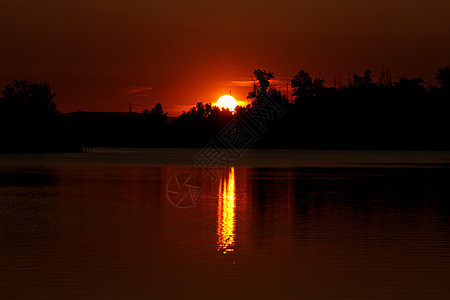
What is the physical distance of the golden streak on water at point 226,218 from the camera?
19903 mm

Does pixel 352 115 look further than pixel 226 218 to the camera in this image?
Yes

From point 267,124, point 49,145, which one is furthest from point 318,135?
point 49,145

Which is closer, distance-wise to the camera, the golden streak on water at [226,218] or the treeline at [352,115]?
the golden streak on water at [226,218]

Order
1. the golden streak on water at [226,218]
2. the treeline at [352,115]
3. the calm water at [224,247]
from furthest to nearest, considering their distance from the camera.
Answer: the treeline at [352,115], the golden streak on water at [226,218], the calm water at [224,247]

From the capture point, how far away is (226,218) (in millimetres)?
26438

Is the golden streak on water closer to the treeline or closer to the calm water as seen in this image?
the calm water

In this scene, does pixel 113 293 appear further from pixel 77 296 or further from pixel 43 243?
pixel 43 243

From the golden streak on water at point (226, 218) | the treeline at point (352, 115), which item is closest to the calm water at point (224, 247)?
the golden streak on water at point (226, 218)

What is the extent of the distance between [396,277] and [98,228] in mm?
10563

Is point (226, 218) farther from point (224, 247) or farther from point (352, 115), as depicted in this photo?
point (352, 115)

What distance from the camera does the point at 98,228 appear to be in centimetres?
2309

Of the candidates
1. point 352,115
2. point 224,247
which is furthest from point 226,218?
point 352,115

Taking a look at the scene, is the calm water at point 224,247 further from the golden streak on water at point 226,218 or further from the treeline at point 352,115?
the treeline at point 352,115

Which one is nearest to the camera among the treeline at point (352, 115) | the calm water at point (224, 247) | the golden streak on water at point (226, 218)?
the calm water at point (224, 247)
